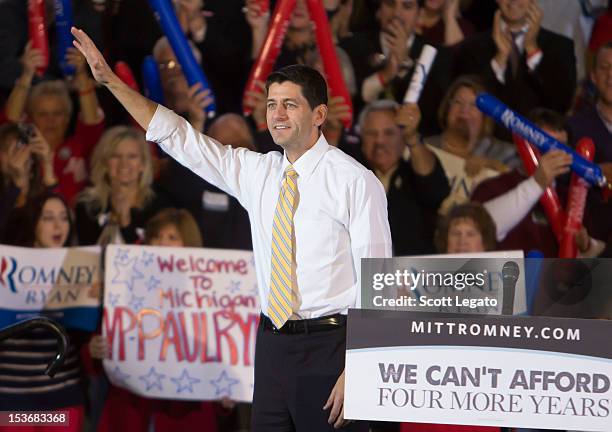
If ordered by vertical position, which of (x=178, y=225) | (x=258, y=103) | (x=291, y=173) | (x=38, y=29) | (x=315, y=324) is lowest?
(x=315, y=324)

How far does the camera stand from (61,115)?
5172 millimetres

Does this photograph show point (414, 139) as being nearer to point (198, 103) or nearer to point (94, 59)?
point (198, 103)

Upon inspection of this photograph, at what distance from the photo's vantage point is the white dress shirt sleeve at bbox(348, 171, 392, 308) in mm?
3049

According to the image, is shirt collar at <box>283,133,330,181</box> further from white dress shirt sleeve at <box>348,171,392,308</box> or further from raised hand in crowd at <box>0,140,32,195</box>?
raised hand in crowd at <box>0,140,32,195</box>

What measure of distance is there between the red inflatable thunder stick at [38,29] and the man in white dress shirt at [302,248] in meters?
2.10

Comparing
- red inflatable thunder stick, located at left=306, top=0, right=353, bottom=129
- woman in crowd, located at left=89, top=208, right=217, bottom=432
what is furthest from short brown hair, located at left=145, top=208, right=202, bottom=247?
red inflatable thunder stick, located at left=306, top=0, right=353, bottom=129

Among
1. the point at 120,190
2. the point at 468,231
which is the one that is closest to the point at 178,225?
the point at 120,190

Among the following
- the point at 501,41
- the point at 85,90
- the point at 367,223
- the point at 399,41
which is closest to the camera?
the point at 367,223

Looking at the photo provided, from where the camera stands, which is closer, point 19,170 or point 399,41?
point 19,170

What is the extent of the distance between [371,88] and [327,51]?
1.50 ft

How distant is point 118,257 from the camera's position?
15.8ft

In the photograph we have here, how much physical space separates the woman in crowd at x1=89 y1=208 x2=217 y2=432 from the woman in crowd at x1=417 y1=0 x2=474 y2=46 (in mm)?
1526

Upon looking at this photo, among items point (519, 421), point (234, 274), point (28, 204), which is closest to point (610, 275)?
point (519, 421)

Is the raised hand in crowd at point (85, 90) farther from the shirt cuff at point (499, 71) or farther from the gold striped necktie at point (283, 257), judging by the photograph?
the gold striped necktie at point (283, 257)
